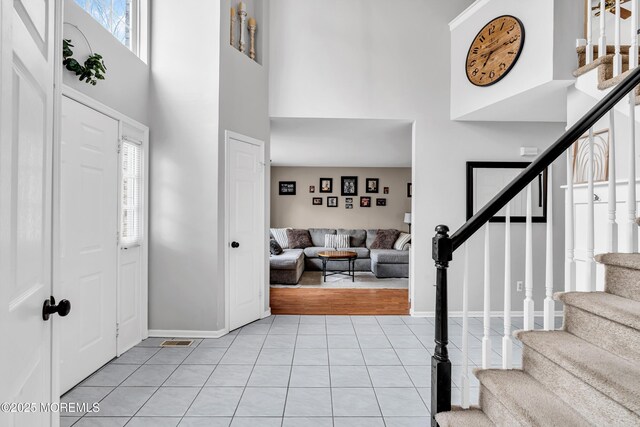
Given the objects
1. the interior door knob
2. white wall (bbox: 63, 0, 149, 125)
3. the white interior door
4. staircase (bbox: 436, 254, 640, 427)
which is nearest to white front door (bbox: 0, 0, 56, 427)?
the interior door knob

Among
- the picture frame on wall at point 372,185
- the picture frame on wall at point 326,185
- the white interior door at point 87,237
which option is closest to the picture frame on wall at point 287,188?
the picture frame on wall at point 326,185

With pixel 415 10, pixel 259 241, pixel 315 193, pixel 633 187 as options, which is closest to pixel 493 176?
pixel 415 10

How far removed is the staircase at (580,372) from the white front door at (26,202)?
5.22ft

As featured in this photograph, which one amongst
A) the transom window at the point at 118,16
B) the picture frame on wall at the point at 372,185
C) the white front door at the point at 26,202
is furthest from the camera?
the picture frame on wall at the point at 372,185

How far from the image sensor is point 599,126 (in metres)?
2.70

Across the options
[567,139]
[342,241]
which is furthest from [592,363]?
[342,241]

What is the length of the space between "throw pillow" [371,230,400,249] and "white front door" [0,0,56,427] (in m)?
6.87

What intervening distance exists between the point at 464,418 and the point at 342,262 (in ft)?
18.6

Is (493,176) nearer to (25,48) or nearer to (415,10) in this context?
(415,10)

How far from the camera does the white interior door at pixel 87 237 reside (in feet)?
7.50

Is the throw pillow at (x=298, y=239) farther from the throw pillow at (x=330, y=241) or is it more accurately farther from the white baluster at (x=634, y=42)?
the white baluster at (x=634, y=42)

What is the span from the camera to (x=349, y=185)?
8359 mm

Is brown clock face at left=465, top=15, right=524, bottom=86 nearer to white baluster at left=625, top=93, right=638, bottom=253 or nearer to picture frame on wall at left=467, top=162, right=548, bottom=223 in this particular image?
picture frame on wall at left=467, top=162, right=548, bottom=223

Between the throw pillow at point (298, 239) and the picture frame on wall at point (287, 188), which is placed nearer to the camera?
the throw pillow at point (298, 239)
